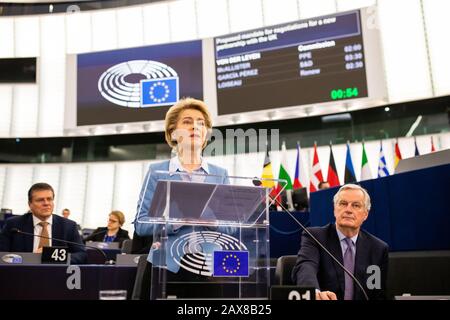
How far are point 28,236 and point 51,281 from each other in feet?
5.38

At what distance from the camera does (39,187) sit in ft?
12.3

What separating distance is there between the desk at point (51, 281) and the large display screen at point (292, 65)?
741 cm

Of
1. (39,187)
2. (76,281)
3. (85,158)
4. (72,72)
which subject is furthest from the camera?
(85,158)

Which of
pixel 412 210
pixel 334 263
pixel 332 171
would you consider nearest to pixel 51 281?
pixel 334 263

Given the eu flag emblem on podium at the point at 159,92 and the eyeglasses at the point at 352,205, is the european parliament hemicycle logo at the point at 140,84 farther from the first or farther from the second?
the eyeglasses at the point at 352,205

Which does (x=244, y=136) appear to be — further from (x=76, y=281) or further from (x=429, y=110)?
(x=76, y=281)

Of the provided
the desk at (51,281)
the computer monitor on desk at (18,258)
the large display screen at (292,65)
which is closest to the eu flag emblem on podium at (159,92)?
the large display screen at (292,65)

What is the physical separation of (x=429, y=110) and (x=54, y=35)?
29.7ft

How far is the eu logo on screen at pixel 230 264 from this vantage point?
1.67m

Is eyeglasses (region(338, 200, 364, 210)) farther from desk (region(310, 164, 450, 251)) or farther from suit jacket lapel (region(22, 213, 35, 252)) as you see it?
suit jacket lapel (region(22, 213, 35, 252))

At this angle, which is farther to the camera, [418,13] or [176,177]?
[418,13]

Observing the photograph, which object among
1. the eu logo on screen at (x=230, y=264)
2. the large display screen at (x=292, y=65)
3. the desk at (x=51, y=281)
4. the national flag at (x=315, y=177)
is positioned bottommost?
the desk at (x=51, y=281)

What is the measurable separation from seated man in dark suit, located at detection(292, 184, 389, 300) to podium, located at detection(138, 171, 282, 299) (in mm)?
624

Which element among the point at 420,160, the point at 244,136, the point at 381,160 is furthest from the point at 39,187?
the point at 244,136
